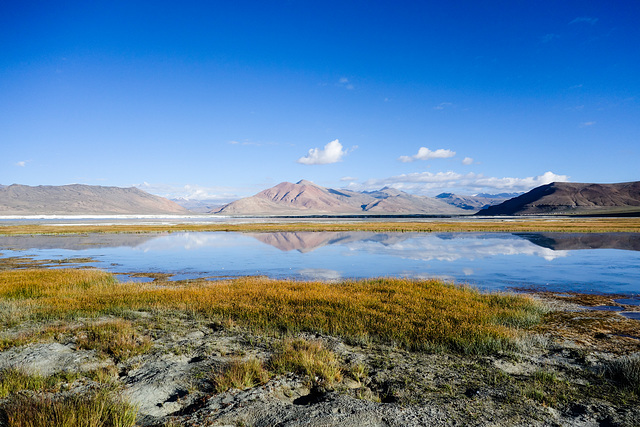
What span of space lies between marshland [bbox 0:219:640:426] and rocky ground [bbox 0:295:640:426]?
0.12 feet

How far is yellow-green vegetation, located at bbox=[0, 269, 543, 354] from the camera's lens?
35.8 ft

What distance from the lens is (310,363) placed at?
26.4 ft

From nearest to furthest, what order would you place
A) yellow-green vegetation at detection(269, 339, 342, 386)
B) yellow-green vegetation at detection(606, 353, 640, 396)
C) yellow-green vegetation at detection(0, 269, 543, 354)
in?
yellow-green vegetation at detection(606, 353, 640, 396), yellow-green vegetation at detection(269, 339, 342, 386), yellow-green vegetation at detection(0, 269, 543, 354)

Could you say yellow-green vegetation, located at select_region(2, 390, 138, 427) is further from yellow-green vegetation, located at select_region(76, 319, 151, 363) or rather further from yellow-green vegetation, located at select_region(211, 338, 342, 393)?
yellow-green vegetation, located at select_region(76, 319, 151, 363)

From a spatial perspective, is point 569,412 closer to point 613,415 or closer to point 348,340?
point 613,415

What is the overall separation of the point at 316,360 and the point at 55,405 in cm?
490

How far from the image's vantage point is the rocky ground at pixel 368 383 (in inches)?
244

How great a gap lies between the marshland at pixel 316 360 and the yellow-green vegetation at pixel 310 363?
0.04 meters

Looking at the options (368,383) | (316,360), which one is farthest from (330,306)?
(368,383)

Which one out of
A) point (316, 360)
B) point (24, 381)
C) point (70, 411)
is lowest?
point (316, 360)

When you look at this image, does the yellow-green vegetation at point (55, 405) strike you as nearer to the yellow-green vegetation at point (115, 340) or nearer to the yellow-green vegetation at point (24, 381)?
the yellow-green vegetation at point (24, 381)

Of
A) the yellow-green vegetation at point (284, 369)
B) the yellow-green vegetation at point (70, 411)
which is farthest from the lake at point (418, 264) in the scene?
the yellow-green vegetation at point (70, 411)

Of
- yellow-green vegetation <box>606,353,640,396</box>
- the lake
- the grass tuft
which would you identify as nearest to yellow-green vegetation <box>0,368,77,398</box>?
the grass tuft

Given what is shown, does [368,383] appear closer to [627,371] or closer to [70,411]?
[70,411]
